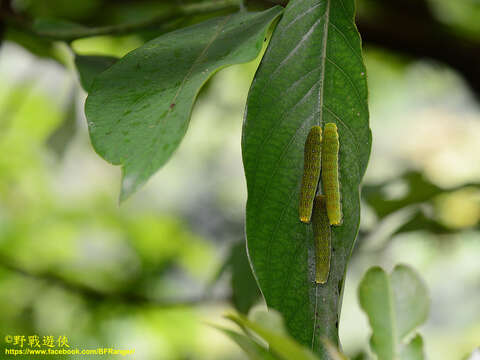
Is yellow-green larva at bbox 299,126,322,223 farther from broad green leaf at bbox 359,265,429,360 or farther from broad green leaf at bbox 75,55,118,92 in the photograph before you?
broad green leaf at bbox 75,55,118,92

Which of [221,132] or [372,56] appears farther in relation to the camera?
[221,132]

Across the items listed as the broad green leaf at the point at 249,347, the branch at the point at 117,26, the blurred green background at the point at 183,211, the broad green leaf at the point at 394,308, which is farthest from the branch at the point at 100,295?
the broad green leaf at the point at 249,347

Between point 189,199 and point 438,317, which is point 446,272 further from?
point 189,199

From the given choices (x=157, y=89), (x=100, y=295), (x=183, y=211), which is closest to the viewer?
(x=157, y=89)

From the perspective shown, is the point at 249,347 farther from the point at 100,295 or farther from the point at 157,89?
the point at 100,295

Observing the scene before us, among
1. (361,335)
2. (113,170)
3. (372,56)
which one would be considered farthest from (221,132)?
(361,335)

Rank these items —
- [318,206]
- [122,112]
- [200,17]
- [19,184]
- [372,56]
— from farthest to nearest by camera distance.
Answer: [372,56] → [19,184] → [200,17] → [318,206] → [122,112]

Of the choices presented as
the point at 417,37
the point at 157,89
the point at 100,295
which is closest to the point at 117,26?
the point at 157,89
